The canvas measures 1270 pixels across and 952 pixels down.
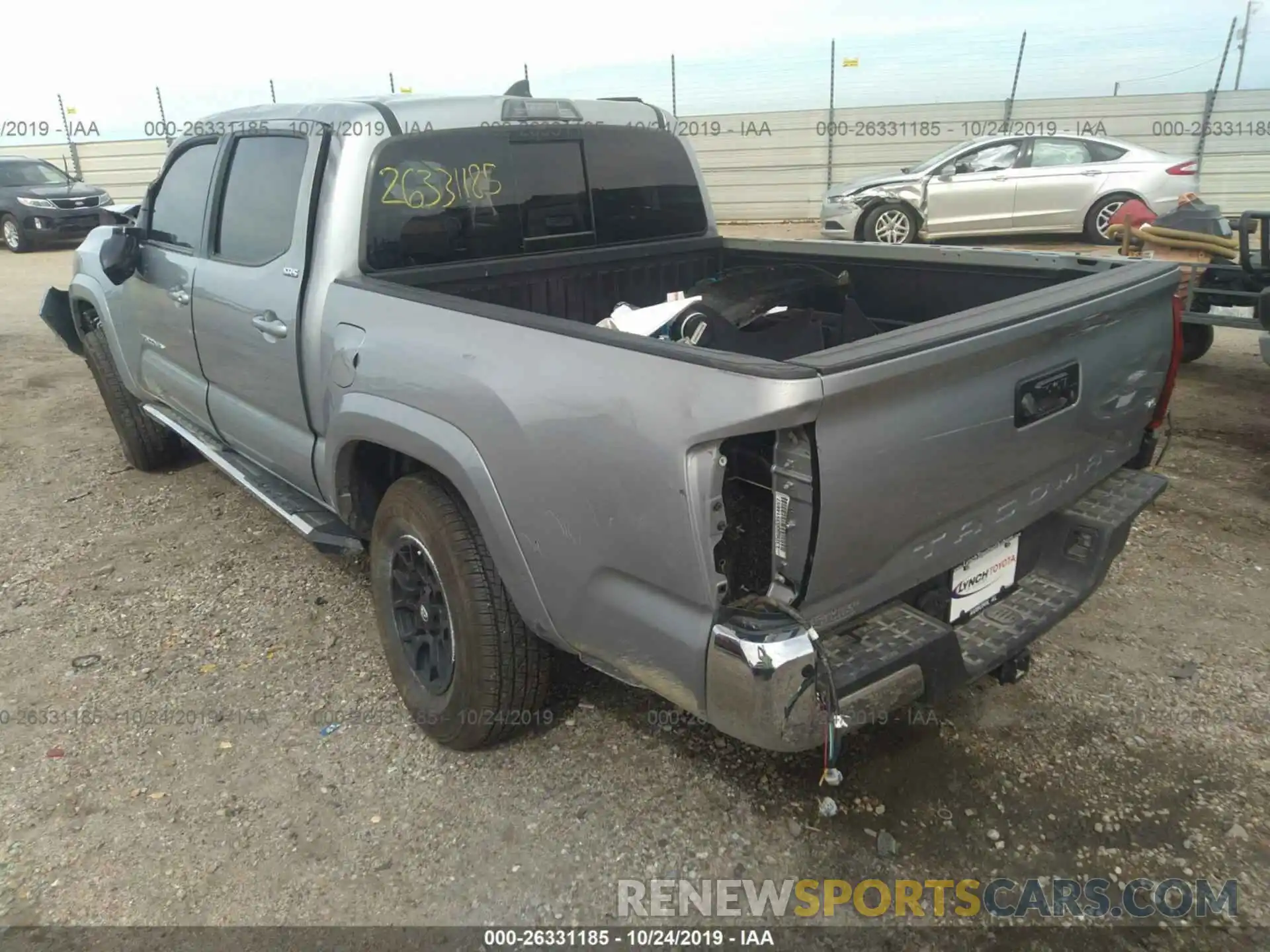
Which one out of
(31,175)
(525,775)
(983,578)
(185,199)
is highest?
(185,199)

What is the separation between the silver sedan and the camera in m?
12.3

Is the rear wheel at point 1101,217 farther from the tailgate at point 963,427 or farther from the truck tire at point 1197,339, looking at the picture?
the tailgate at point 963,427

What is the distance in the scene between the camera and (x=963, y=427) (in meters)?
2.17

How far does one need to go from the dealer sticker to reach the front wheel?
1098 centimetres

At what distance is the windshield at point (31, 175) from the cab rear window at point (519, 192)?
1745 centimetres

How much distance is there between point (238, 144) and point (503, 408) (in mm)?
2314

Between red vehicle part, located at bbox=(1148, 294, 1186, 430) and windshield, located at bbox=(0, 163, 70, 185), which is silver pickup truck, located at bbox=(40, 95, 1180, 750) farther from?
windshield, located at bbox=(0, 163, 70, 185)

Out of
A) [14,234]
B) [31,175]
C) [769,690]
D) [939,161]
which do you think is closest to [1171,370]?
[769,690]

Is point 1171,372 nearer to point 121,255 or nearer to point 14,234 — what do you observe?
point 121,255

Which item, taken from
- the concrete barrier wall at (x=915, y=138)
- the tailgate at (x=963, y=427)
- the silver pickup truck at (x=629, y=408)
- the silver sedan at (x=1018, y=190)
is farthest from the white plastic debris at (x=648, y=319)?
the concrete barrier wall at (x=915, y=138)

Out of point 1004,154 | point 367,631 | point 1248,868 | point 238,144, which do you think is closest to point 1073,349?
Answer: point 1248,868

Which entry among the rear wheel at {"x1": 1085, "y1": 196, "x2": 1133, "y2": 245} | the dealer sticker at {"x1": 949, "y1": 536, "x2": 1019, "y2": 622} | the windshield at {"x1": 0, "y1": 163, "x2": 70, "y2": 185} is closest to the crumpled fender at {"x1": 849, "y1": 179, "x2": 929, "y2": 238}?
the rear wheel at {"x1": 1085, "y1": 196, "x2": 1133, "y2": 245}

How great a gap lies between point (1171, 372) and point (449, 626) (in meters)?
2.50

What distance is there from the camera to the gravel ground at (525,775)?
2461mm
